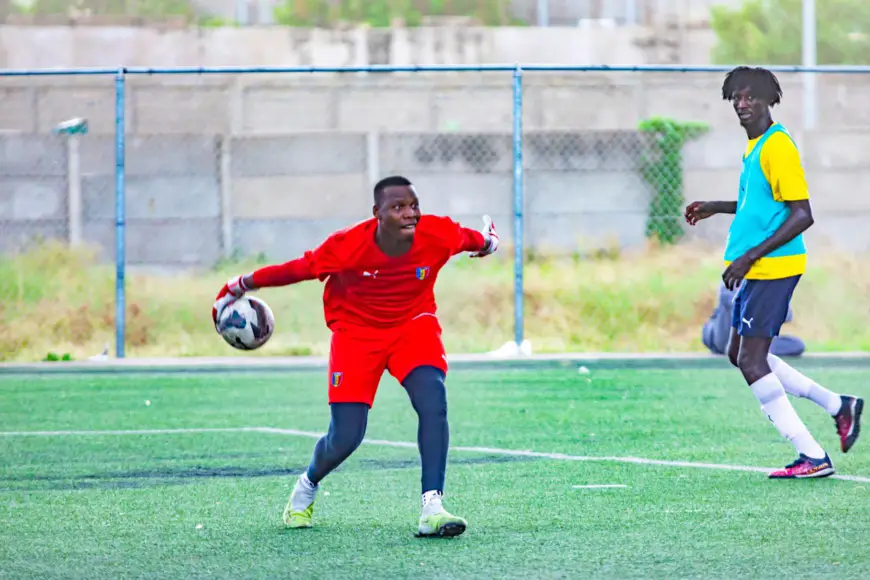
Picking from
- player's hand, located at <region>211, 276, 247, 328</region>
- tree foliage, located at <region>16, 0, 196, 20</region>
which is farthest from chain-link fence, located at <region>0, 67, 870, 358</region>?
tree foliage, located at <region>16, 0, 196, 20</region>

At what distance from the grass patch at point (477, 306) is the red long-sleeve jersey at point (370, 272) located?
9.67m

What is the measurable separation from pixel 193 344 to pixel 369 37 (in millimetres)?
35928

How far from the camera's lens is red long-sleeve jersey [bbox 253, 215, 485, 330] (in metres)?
6.16

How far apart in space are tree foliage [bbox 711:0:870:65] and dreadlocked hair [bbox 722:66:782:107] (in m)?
50.5

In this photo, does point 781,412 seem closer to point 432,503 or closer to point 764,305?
point 764,305

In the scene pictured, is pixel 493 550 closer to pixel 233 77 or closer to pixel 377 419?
pixel 377 419

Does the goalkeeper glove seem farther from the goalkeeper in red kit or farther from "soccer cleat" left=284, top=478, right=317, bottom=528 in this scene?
"soccer cleat" left=284, top=478, right=317, bottom=528

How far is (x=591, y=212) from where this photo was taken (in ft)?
71.4

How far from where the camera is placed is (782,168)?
7.48 m

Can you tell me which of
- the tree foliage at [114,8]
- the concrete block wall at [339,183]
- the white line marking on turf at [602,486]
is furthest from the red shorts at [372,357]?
the tree foliage at [114,8]

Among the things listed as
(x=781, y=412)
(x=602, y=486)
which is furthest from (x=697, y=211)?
(x=602, y=486)

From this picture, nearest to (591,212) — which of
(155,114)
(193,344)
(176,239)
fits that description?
(176,239)

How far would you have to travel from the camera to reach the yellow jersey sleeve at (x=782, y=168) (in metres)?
7.46

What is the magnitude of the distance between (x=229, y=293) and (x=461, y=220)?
16867mm
